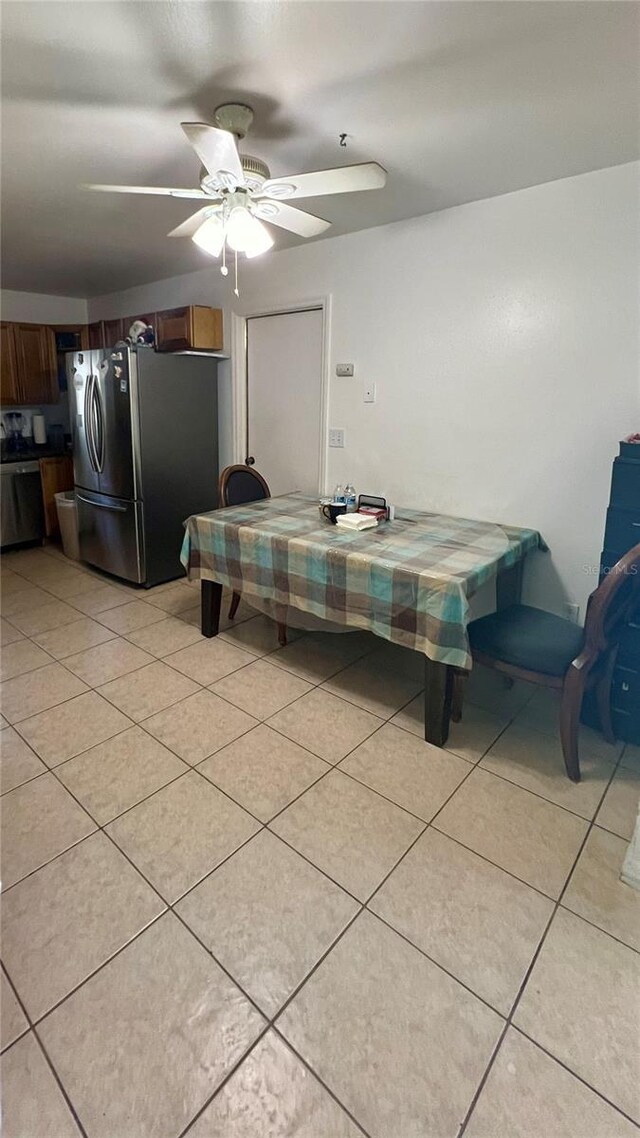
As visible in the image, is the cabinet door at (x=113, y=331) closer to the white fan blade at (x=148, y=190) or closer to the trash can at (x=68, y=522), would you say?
the trash can at (x=68, y=522)

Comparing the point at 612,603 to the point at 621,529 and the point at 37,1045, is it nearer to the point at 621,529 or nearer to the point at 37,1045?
the point at 621,529

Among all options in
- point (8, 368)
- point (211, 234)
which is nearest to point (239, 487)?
point (211, 234)

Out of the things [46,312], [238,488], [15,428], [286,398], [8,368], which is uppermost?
[46,312]

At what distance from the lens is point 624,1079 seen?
110cm

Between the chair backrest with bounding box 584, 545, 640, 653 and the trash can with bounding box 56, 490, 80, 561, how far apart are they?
387 cm

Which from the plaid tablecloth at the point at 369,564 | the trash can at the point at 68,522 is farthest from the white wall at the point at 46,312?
the plaid tablecloth at the point at 369,564

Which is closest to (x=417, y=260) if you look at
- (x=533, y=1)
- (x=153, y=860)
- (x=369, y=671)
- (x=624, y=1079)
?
(x=533, y=1)

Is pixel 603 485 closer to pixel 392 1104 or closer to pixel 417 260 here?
pixel 417 260

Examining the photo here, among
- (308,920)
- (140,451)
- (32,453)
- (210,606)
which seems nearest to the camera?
(308,920)

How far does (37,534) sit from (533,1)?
4775 millimetres

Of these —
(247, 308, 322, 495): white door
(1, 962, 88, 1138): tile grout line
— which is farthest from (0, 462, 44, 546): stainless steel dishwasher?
(1, 962, 88, 1138): tile grout line

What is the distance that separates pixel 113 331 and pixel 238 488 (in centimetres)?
269

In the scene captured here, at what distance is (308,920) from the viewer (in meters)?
1.42

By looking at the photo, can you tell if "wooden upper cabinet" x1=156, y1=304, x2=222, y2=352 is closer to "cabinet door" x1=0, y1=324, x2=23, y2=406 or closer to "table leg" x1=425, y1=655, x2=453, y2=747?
"cabinet door" x1=0, y1=324, x2=23, y2=406
